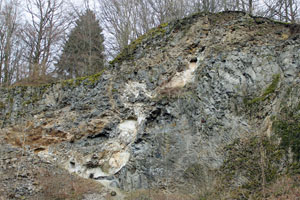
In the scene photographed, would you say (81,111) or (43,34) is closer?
(81,111)

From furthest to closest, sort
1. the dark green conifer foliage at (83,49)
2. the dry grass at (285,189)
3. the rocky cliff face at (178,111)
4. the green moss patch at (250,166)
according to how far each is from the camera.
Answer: the dark green conifer foliage at (83,49) < the rocky cliff face at (178,111) < the green moss patch at (250,166) < the dry grass at (285,189)

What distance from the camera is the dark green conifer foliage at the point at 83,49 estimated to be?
63.8 ft

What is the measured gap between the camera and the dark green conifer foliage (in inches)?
765

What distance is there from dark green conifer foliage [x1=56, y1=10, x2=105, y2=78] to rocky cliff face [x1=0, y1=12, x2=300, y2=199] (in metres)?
5.80

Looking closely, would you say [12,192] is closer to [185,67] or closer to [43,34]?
[185,67]

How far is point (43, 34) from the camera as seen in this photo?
20.4 meters

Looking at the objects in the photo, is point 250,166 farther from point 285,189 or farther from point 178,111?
point 178,111

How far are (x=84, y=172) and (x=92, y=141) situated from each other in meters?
1.45

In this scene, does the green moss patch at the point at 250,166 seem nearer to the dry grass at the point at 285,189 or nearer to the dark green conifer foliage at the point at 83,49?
the dry grass at the point at 285,189

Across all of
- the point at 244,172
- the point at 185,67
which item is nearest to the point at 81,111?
the point at 185,67

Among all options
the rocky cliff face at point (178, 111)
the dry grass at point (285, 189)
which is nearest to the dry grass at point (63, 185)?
the rocky cliff face at point (178, 111)

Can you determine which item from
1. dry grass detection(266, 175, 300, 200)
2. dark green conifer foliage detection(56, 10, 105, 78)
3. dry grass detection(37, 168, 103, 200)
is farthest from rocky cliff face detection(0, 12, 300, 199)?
dark green conifer foliage detection(56, 10, 105, 78)

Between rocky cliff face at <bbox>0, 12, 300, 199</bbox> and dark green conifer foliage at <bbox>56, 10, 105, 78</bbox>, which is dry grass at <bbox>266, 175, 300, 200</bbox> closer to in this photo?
rocky cliff face at <bbox>0, 12, 300, 199</bbox>

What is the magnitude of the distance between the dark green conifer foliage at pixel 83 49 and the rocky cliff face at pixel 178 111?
19.0 feet
